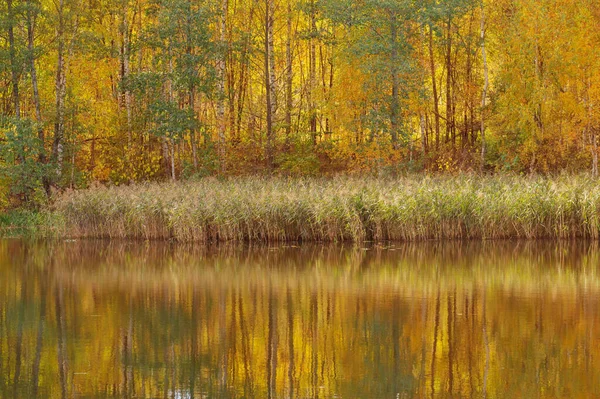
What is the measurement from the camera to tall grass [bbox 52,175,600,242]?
19.4 m

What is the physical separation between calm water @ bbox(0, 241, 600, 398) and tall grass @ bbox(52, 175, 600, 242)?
258cm

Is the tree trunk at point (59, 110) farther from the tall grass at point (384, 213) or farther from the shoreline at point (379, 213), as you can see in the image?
the tall grass at point (384, 213)

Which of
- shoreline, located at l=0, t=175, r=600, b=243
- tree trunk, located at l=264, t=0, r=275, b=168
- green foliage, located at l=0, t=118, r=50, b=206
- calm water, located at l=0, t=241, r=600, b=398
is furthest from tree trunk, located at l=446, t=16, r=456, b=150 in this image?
calm water, located at l=0, t=241, r=600, b=398

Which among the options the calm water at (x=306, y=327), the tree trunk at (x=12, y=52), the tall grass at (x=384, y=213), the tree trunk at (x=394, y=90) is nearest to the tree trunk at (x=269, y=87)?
the tree trunk at (x=394, y=90)

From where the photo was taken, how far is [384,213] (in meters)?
19.4

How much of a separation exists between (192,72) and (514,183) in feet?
42.8

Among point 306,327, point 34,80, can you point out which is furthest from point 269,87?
point 306,327

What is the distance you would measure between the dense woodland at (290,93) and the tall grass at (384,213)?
8463 millimetres

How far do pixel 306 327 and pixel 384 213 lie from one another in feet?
32.1

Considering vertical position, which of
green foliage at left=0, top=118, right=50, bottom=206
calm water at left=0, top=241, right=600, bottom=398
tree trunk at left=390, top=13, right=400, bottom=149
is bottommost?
calm water at left=0, top=241, right=600, bottom=398

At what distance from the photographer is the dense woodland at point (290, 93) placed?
29.1m

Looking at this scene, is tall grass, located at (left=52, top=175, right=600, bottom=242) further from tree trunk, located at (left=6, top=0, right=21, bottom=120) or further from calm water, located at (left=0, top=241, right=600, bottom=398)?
tree trunk, located at (left=6, top=0, right=21, bottom=120)

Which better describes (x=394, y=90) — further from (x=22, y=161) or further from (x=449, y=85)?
(x=22, y=161)

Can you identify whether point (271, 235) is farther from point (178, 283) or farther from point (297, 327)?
point (297, 327)
